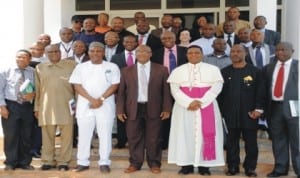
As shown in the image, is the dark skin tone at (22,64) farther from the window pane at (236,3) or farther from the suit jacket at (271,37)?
the window pane at (236,3)

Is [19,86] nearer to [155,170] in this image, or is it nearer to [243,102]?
[155,170]

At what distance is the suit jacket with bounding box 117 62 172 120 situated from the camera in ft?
24.2

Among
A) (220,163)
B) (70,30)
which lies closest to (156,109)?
(220,163)

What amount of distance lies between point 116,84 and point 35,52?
1586 millimetres

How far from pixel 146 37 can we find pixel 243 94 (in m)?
2.21

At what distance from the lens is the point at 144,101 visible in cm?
742

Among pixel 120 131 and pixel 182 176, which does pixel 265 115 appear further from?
pixel 120 131

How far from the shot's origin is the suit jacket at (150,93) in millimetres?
7383

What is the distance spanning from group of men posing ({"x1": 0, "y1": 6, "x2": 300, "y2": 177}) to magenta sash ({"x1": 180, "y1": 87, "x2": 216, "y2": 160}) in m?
0.01

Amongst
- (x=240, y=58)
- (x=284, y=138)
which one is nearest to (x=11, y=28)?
(x=240, y=58)

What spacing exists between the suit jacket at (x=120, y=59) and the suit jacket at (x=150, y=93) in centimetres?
48

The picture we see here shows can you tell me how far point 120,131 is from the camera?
8.18 m

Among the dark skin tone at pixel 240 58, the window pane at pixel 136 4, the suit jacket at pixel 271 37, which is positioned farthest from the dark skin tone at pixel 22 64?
the window pane at pixel 136 4

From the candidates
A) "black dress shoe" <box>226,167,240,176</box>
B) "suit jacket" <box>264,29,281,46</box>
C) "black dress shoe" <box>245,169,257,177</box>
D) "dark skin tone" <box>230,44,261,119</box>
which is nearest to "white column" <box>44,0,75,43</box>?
"suit jacket" <box>264,29,281,46</box>
